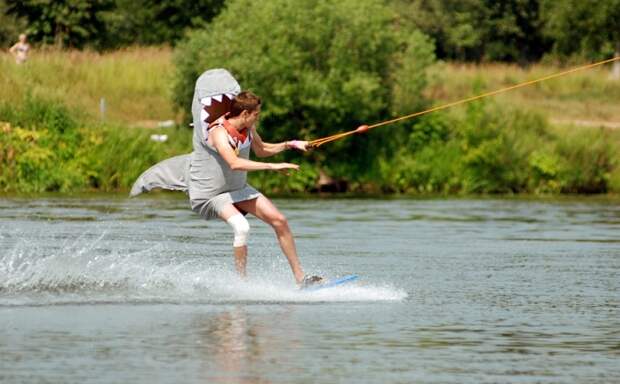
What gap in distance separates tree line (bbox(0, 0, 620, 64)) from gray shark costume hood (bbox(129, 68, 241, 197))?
31.8m

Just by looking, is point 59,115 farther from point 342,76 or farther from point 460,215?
point 460,215

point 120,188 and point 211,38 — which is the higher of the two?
point 211,38

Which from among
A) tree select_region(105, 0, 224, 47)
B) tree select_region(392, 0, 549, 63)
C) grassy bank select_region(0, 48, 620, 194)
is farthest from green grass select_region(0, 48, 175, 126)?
tree select_region(392, 0, 549, 63)

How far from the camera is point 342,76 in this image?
35219mm

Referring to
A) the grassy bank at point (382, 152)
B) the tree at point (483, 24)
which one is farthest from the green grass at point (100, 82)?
the tree at point (483, 24)

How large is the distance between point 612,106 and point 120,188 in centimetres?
1765

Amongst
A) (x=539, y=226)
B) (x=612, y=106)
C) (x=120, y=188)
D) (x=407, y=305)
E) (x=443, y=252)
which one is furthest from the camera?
(x=612, y=106)

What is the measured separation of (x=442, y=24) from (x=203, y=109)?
5561cm

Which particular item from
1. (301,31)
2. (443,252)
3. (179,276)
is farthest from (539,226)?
(301,31)

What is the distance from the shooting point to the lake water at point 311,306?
32.7 ft

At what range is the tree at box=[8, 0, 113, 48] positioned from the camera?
56.7 m

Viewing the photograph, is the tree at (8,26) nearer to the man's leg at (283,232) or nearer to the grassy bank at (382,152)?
the grassy bank at (382,152)

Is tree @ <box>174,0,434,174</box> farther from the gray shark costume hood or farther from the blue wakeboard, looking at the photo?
the blue wakeboard

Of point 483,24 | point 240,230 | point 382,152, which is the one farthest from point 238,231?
point 483,24
